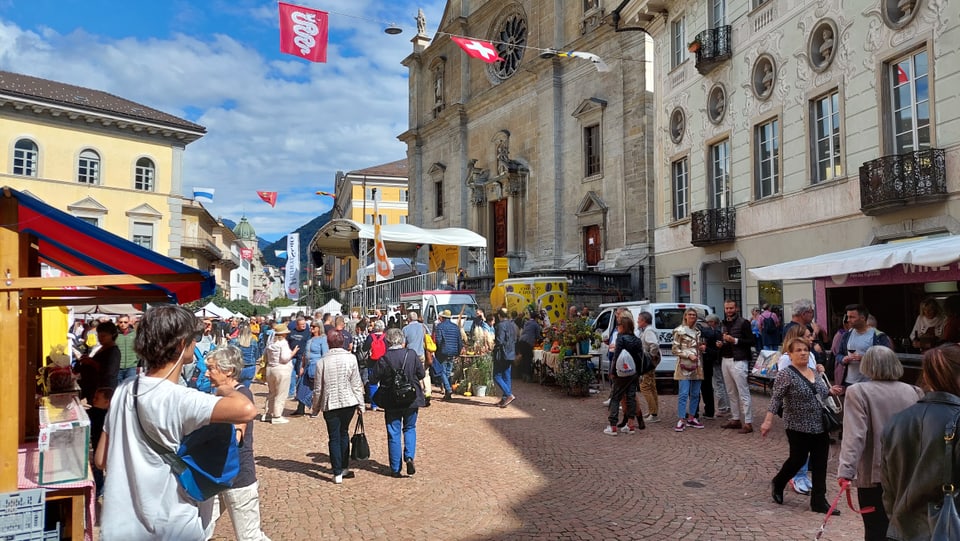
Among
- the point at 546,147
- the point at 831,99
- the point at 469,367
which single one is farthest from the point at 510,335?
the point at 546,147

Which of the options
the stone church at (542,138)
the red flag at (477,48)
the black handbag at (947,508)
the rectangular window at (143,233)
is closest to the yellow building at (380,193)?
the stone church at (542,138)

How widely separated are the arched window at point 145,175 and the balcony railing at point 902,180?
37.1m

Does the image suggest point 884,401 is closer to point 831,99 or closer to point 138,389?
point 138,389

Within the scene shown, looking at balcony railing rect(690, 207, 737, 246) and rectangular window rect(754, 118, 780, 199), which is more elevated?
rectangular window rect(754, 118, 780, 199)

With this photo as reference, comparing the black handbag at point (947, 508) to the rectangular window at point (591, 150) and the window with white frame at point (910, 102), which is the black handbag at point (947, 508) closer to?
the window with white frame at point (910, 102)

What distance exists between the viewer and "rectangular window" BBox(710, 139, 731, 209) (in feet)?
58.1

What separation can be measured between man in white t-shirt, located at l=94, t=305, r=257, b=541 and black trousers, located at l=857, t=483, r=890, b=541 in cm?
385

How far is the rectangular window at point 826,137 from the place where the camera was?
13.7 metres

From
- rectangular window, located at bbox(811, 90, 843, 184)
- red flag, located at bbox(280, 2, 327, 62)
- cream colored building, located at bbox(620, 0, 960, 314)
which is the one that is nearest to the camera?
cream colored building, located at bbox(620, 0, 960, 314)

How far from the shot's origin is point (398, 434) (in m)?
7.27

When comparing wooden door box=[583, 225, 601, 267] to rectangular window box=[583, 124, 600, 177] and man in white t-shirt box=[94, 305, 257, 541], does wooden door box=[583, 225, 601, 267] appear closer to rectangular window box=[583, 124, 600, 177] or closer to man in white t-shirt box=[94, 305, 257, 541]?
rectangular window box=[583, 124, 600, 177]

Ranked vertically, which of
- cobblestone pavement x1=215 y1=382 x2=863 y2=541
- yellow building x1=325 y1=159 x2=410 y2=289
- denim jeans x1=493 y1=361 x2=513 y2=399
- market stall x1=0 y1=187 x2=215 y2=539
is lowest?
cobblestone pavement x1=215 y1=382 x2=863 y2=541

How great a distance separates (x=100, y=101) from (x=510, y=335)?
34.4 metres

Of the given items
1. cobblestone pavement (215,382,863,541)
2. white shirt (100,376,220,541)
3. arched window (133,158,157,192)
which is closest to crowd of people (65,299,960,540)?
white shirt (100,376,220,541)
